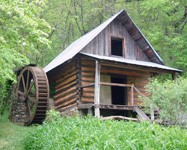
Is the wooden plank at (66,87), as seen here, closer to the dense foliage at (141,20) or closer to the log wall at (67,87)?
the log wall at (67,87)

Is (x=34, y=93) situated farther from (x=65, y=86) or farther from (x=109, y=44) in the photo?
(x=109, y=44)

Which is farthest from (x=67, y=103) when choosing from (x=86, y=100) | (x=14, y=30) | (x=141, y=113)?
(x=14, y=30)

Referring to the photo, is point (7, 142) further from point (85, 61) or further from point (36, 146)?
point (85, 61)

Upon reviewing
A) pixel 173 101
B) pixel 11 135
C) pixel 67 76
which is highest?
pixel 67 76

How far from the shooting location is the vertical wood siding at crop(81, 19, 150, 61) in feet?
54.8

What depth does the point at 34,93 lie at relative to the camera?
15961 mm

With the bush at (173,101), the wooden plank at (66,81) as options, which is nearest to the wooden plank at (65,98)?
the wooden plank at (66,81)

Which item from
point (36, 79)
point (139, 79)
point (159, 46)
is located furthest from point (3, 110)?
point (159, 46)

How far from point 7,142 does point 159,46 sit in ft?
55.1

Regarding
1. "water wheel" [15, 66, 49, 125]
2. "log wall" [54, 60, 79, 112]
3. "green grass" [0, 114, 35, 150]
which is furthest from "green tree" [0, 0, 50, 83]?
"log wall" [54, 60, 79, 112]

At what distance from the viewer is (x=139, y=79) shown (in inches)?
711

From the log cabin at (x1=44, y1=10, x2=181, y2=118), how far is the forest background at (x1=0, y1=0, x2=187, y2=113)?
2.19 m

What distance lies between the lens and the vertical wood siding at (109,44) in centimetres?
1669

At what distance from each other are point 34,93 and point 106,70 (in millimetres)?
4197
